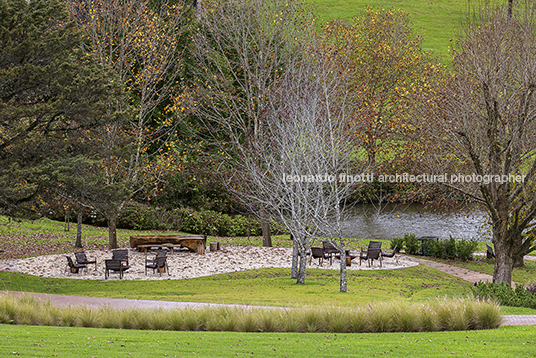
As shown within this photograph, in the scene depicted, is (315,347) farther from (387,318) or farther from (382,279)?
(382,279)

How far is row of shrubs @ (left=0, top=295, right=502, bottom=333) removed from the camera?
10.6 metres

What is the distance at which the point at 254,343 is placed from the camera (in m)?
9.07

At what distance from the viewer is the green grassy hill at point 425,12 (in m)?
68.9

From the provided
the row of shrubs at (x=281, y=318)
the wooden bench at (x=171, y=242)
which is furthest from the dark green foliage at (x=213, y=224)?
the row of shrubs at (x=281, y=318)

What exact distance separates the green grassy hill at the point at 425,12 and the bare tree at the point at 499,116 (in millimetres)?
52276

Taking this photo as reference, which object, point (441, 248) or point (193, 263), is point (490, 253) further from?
point (193, 263)

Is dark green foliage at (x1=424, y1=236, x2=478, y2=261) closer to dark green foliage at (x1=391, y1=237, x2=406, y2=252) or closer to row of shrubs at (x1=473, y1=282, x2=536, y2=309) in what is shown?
dark green foliage at (x1=391, y1=237, x2=406, y2=252)

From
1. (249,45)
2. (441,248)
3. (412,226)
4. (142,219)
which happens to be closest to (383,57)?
(412,226)

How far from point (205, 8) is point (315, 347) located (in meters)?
25.1

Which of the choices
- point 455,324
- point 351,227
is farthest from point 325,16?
point 455,324

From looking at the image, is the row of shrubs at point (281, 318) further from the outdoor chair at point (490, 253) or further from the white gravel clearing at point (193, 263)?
the outdoor chair at point (490, 253)

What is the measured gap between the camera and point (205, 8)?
1174 inches

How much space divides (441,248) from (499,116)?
1284 centimetres

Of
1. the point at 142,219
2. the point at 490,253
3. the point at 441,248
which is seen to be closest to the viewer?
the point at 490,253
